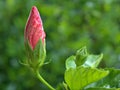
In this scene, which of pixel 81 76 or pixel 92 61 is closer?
pixel 81 76

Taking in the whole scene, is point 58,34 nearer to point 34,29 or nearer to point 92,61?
point 92,61

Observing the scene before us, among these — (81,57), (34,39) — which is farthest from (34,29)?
(81,57)

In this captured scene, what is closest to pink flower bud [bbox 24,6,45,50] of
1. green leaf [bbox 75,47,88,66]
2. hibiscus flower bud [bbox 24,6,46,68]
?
hibiscus flower bud [bbox 24,6,46,68]

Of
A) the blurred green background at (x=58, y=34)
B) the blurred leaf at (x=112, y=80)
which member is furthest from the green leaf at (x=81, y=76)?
the blurred green background at (x=58, y=34)

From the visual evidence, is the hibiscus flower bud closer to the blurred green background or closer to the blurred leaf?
the blurred leaf

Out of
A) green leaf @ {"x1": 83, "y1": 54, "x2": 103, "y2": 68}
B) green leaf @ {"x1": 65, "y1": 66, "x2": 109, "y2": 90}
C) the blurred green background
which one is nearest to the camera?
green leaf @ {"x1": 65, "y1": 66, "x2": 109, "y2": 90}

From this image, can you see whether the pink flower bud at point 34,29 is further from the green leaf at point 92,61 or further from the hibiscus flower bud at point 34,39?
the green leaf at point 92,61

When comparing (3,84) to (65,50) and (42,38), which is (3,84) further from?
(42,38)

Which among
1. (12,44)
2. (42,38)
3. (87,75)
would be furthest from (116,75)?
(12,44)
